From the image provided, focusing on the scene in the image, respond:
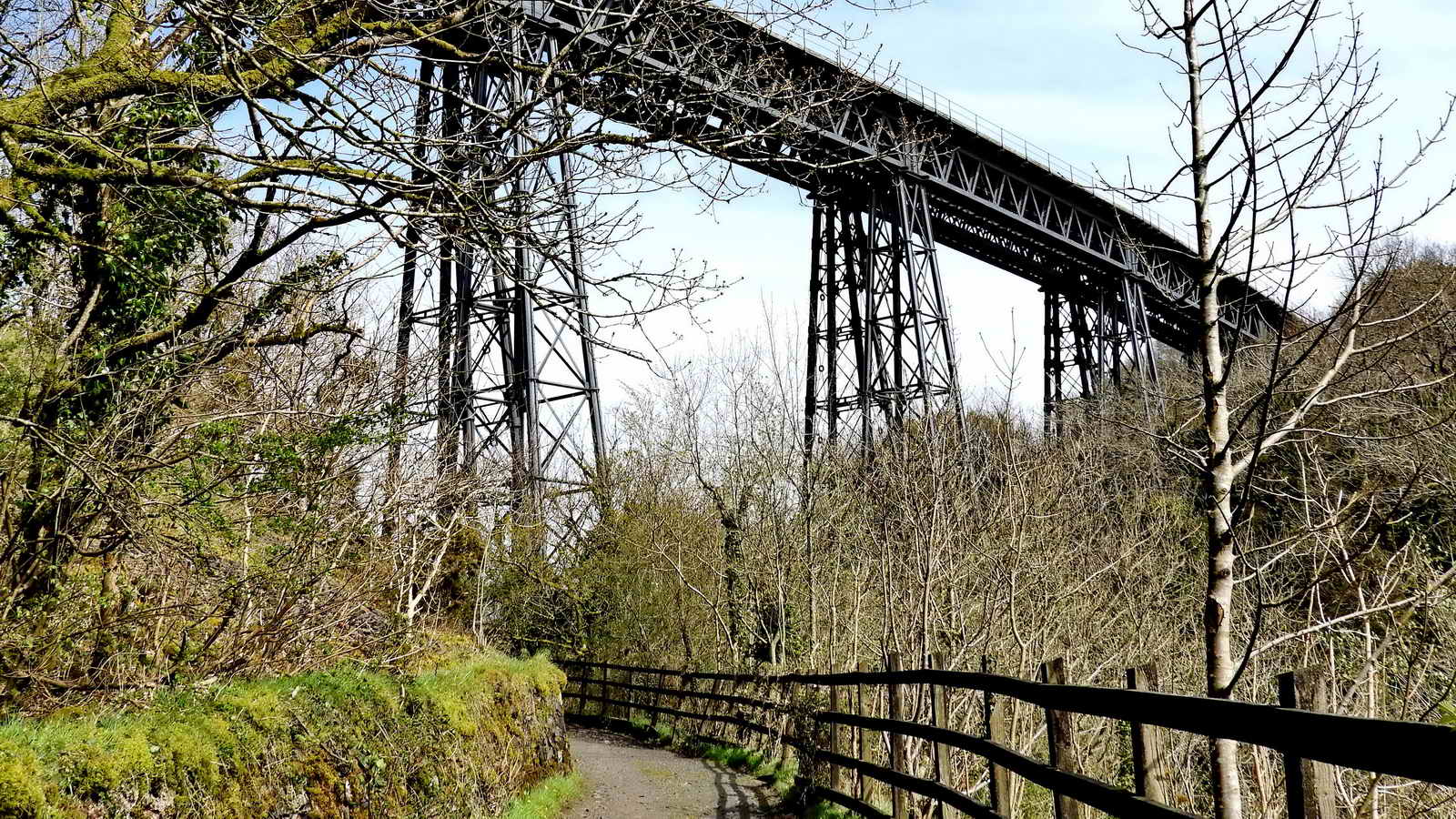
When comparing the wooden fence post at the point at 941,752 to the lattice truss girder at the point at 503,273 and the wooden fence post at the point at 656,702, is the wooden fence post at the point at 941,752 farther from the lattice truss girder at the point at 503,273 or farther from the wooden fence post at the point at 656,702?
the wooden fence post at the point at 656,702

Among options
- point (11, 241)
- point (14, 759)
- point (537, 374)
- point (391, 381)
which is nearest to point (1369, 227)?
point (14, 759)

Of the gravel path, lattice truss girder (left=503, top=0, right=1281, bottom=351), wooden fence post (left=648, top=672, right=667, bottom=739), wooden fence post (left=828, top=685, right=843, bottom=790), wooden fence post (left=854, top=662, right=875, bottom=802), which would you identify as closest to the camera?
wooden fence post (left=854, top=662, right=875, bottom=802)

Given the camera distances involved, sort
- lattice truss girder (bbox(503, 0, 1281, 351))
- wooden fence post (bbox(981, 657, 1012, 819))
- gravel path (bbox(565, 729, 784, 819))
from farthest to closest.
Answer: lattice truss girder (bbox(503, 0, 1281, 351)) → gravel path (bbox(565, 729, 784, 819)) → wooden fence post (bbox(981, 657, 1012, 819))

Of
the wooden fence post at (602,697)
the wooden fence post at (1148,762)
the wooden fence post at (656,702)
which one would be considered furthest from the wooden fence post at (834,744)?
the wooden fence post at (602,697)

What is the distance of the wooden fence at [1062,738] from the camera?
70.0 inches

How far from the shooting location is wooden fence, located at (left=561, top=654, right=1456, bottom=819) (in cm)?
178

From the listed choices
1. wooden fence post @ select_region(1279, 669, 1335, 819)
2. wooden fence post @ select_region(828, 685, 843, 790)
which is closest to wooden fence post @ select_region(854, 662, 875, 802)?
wooden fence post @ select_region(828, 685, 843, 790)

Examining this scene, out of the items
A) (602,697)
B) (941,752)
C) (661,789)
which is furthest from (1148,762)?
(602,697)

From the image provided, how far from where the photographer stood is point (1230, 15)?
11.9 ft

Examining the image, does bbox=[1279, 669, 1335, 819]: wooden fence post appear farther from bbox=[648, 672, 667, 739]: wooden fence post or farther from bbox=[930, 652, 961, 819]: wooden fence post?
bbox=[648, 672, 667, 739]: wooden fence post

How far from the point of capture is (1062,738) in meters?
3.61

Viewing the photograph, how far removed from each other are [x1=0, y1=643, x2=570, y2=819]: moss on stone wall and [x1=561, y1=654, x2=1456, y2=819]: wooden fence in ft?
8.71

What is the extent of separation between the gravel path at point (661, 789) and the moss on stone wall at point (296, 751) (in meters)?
0.80

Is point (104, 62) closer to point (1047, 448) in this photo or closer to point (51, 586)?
point (51, 586)
